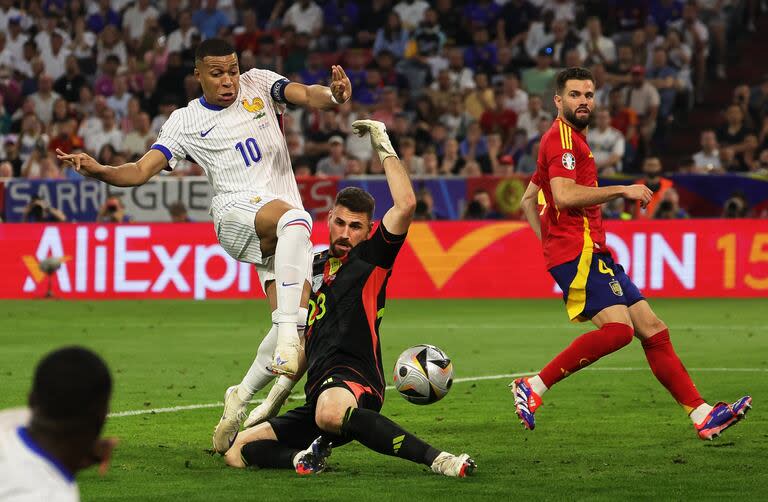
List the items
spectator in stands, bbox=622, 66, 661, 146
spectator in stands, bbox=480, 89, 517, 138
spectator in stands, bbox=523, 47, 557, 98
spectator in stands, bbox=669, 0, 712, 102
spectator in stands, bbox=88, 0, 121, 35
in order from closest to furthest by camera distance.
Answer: spectator in stands, bbox=480, 89, 517, 138, spectator in stands, bbox=622, 66, 661, 146, spectator in stands, bbox=523, 47, 557, 98, spectator in stands, bbox=669, 0, 712, 102, spectator in stands, bbox=88, 0, 121, 35

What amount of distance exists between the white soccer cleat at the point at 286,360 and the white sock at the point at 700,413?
2300 millimetres

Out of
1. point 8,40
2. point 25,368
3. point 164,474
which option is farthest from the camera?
point 8,40

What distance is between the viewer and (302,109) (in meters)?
23.4

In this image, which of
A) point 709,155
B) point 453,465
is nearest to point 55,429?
point 453,465

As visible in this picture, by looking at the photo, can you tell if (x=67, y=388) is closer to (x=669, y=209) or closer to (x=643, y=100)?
(x=669, y=209)

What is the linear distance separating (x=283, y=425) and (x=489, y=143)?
14.6m

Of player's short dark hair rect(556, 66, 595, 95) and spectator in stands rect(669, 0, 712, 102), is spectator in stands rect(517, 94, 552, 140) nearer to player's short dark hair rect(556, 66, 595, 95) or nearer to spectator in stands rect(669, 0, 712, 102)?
spectator in stands rect(669, 0, 712, 102)

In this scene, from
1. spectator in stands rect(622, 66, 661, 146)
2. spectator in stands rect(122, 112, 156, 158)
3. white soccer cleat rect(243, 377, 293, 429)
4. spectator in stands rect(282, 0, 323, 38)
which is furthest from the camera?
spectator in stands rect(282, 0, 323, 38)

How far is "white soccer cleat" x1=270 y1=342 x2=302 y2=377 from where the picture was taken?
7.60 metres

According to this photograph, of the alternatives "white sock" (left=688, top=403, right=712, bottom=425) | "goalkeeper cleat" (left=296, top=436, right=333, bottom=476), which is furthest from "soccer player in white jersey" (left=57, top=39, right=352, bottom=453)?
"white sock" (left=688, top=403, right=712, bottom=425)

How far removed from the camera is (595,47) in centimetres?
2334

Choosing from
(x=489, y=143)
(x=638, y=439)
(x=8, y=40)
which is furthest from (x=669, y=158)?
(x=638, y=439)

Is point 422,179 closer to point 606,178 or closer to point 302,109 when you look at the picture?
point 606,178

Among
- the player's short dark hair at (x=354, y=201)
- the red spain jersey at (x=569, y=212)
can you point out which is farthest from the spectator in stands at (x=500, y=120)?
the player's short dark hair at (x=354, y=201)
